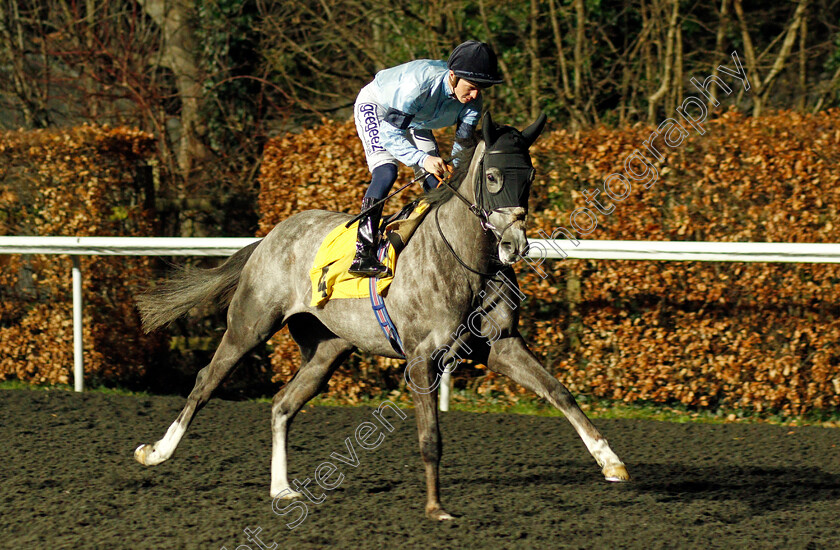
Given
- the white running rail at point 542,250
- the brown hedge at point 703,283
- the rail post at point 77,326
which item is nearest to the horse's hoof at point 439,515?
the white running rail at point 542,250

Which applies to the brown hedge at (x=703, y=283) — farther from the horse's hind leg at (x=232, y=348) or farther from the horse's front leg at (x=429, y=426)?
the horse's front leg at (x=429, y=426)

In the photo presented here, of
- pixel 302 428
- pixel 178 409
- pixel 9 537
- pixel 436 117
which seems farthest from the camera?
pixel 178 409

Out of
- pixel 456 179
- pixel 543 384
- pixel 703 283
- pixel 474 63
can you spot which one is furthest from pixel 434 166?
pixel 703 283

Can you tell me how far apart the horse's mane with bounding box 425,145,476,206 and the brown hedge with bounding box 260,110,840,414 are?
7.01ft

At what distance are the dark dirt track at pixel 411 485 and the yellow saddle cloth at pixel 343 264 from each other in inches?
34.8

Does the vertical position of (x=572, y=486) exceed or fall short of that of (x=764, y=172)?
it falls short

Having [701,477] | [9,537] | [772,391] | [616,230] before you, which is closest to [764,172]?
[616,230]

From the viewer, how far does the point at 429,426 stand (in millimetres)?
3678

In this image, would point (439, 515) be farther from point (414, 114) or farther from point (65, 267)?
point (65, 267)

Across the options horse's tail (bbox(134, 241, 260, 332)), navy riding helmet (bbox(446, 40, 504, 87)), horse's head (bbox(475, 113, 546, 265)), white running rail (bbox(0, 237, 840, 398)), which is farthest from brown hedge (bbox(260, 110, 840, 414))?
horse's head (bbox(475, 113, 546, 265))

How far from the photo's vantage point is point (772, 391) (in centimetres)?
566

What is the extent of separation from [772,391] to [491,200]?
10.0ft

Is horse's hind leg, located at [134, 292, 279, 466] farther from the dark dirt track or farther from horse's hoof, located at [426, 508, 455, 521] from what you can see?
horse's hoof, located at [426, 508, 455, 521]

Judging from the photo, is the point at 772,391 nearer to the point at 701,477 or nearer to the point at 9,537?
the point at 701,477
